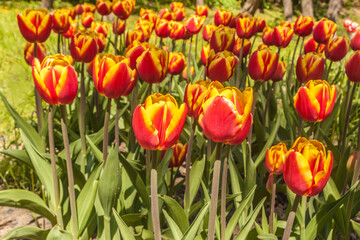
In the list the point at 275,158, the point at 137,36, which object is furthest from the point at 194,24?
the point at 275,158

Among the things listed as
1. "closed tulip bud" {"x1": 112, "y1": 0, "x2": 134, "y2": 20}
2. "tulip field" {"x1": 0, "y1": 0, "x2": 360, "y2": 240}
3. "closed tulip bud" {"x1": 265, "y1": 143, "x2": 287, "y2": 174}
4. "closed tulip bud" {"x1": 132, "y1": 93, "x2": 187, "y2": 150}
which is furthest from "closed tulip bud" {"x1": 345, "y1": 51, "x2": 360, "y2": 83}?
"closed tulip bud" {"x1": 112, "y1": 0, "x2": 134, "y2": 20}

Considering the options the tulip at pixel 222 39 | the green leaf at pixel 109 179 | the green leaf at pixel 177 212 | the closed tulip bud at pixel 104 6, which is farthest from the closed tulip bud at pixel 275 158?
the closed tulip bud at pixel 104 6

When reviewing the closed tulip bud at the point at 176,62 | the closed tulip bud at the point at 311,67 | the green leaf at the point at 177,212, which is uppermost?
the closed tulip bud at the point at 311,67

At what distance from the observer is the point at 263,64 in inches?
74.8

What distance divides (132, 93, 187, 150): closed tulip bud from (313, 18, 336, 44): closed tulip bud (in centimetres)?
170

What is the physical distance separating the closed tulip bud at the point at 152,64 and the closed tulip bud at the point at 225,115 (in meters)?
0.59

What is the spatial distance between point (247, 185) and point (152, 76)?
0.62 meters

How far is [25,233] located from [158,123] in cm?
87

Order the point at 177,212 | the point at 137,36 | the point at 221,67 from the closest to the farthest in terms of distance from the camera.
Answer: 1. the point at 177,212
2. the point at 221,67
3. the point at 137,36

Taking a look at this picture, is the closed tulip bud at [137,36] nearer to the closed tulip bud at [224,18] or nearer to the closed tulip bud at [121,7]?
the closed tulip bud at [121,7]

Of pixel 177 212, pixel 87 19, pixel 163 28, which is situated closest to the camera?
pixel 177 212

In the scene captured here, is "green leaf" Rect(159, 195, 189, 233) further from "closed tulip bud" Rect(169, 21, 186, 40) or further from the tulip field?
"closed tulip bud" Rect(169, 21, 186, 40)

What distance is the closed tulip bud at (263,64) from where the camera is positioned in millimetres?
1879

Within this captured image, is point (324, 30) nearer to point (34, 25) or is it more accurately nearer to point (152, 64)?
point (152, 64)
